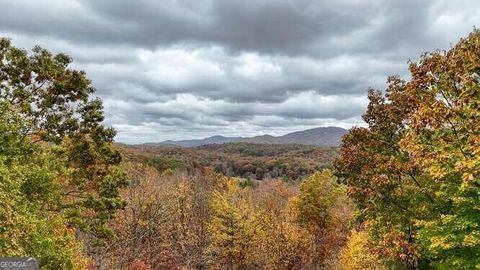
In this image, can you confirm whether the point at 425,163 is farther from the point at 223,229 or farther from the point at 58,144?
the point at 223,229

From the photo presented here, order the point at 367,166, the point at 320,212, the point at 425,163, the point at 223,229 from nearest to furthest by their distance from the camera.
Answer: the point at 425,163
the point at 367,166
the point at 223,229
the point at 320,212

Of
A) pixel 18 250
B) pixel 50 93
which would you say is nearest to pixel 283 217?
pixel 50 93

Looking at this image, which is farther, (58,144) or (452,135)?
(58,144)

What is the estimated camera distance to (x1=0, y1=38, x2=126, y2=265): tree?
21.5m

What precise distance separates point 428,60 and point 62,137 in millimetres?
19224

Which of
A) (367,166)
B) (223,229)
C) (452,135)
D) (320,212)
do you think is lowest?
(223,229)

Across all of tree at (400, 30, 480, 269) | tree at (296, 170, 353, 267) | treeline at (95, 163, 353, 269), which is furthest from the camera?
tree at (296, 170, 353, 267)

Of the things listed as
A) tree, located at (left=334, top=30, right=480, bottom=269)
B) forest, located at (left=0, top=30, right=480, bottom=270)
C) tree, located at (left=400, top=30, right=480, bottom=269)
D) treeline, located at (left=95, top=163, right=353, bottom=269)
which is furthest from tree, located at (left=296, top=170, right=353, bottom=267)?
tree, located at (left=400, top=30, right=480, bottom=269)

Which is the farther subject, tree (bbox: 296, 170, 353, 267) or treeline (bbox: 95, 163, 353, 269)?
tree (bbox: 296, 170, 353, 267)

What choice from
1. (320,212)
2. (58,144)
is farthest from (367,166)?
(320,212)

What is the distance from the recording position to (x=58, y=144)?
24.6 metres

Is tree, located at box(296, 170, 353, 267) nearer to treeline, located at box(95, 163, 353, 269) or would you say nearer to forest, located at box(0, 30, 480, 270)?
treeline, located at box(95, 163, 353, 269)

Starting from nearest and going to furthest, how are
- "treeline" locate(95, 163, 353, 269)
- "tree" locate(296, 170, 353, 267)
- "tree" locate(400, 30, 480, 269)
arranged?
1. "tree" locate(400, 30, 480, 269)
2. "treeline" locate(95, 163, 353, 269)
3. "tree" locate(296, 170, 353, 267)

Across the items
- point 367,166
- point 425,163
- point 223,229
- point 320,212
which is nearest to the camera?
point 425,163
